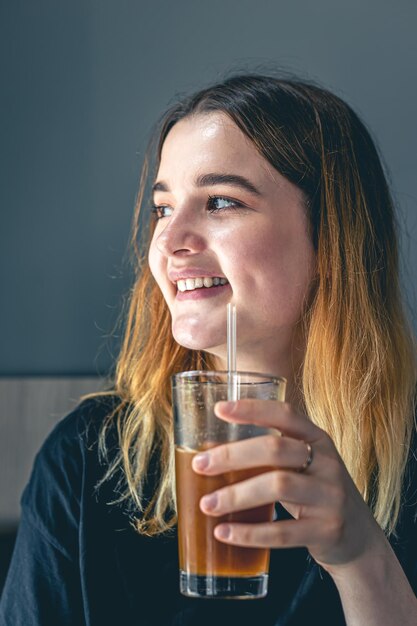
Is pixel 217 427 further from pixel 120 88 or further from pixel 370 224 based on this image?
pixel 120 88

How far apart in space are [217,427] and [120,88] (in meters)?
1.46

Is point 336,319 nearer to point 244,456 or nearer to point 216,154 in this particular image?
point 216,154

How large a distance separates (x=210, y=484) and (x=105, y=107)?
1453mm

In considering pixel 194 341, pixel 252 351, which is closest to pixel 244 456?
pixel 194 341

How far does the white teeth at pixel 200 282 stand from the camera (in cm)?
138

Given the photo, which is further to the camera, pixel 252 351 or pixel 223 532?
pixel 252 351

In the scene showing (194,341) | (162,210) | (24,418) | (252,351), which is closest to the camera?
(194,341)

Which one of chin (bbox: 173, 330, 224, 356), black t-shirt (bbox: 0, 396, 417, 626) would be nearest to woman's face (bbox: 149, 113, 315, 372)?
chin (bbox: 173, 330, 224, 356)

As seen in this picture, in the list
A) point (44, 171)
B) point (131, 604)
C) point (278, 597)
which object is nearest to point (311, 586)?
point (278, 597)

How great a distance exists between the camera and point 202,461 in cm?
83

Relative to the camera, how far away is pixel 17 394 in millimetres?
1978

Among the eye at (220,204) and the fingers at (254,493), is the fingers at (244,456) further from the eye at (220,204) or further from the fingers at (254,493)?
the eye at (220,204)

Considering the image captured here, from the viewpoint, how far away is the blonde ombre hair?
1.45 meters

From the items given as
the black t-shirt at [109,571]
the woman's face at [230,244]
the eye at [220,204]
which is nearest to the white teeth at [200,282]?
the woman's face at [230,244]
